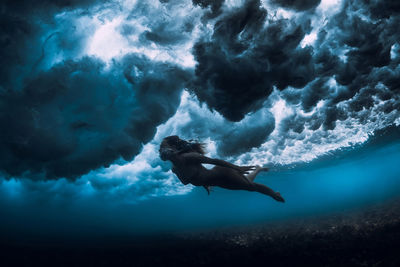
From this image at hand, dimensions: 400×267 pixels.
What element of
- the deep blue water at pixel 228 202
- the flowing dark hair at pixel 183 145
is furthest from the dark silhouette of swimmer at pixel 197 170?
the deep blue water at pixel 228 202

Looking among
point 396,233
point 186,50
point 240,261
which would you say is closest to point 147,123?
point 186,50

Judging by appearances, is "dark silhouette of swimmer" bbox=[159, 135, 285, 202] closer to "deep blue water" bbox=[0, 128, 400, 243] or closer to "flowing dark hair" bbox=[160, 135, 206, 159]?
"flowing dark hair" bbox=[160, 135, 206, 159]

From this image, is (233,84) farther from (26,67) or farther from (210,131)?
(26,67)

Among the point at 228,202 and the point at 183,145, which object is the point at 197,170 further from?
the point at 228,202

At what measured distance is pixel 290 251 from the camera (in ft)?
21.2

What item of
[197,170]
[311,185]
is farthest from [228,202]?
[197,170]

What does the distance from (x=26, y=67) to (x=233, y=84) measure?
852 centimetres

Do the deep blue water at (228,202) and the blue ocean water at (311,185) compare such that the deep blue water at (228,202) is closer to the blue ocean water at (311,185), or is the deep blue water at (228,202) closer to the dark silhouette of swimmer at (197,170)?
the blue ocean water at (311,185)

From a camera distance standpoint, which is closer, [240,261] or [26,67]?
[240,261]

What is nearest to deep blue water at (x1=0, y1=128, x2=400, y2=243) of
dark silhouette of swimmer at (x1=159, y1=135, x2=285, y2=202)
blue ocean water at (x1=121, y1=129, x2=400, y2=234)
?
blue ocean water at (x1=121, y1=129, x2=400, y2=234)

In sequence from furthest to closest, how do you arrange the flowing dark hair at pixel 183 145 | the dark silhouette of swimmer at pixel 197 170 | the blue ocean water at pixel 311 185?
1. the blue ocean water at pixel 311 185
2. the flowing dark hair at pixel 183 145
3. the dark silhouette of swimmer at pixel 197 170

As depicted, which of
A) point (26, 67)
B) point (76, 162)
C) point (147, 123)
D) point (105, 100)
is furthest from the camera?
point (76, 162)

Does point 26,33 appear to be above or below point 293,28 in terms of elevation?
above

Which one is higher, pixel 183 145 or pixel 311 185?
pixel 311 185
